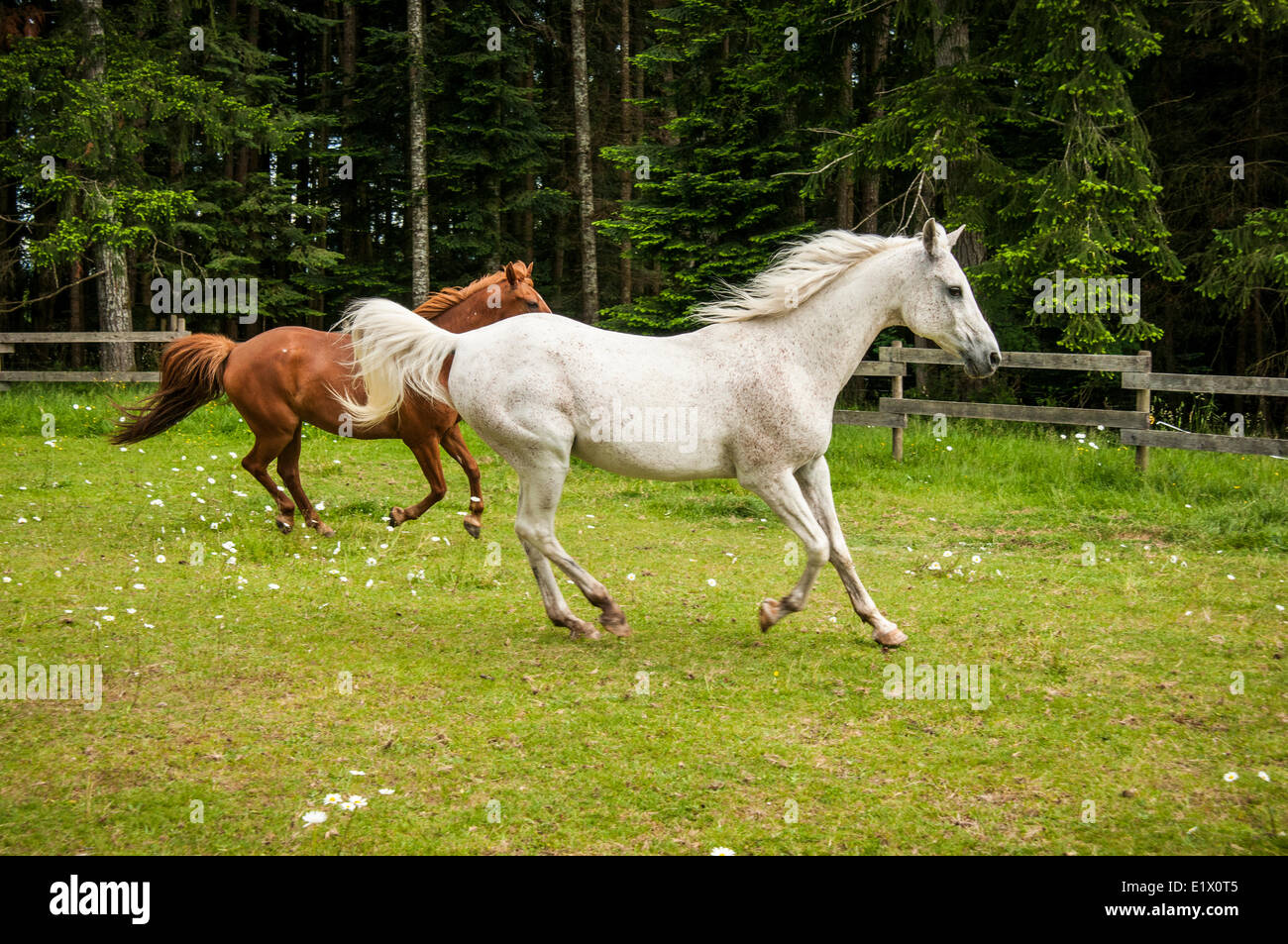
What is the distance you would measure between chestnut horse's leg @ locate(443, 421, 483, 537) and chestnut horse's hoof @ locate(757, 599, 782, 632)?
3.81 meters

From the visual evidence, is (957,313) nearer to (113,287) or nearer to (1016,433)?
(1016,433)

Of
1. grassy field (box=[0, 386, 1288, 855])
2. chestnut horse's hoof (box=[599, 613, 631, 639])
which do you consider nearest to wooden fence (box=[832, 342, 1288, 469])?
grassy field (box=[0, 386, 1288, 855])

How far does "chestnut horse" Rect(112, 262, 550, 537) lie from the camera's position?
8953mm

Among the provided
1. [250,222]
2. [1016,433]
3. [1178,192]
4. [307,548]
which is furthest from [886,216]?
[307,548]

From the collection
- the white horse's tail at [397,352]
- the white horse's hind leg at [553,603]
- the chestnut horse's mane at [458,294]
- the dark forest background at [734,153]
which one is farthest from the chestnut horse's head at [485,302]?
the dark forest background at [734,153]

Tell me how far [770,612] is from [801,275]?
84.2 inches

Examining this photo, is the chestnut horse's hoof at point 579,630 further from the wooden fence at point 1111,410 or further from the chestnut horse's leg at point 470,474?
the wooden fence at point 1111,410

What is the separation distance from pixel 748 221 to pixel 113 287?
444 inches

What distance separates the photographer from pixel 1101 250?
11.9 meters

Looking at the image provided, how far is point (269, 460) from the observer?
9.32 metres

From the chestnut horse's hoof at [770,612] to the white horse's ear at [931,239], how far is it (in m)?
2.36

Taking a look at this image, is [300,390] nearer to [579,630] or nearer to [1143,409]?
[579,630]

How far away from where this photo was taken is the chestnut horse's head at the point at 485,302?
891cm

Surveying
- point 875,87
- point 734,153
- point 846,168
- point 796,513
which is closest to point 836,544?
point 796,513
